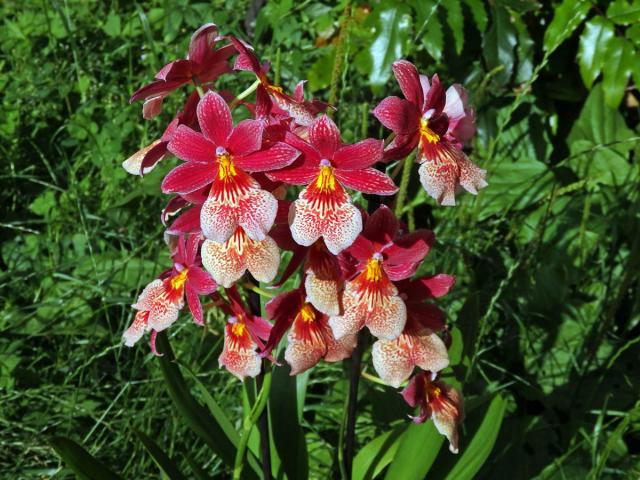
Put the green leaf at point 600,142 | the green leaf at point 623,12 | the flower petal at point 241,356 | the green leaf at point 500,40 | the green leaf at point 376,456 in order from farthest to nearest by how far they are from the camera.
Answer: the green leaf at point 600,142 < the green leaf at point 500,40 < the green leaf at point 623,12 < the green leaf at point 376,456 < the flower petal at point 241,356

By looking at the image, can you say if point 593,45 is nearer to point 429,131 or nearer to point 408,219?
point 408,219

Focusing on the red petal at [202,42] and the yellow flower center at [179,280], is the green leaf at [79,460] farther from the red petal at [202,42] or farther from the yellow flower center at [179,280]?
the red petal at [202,42]

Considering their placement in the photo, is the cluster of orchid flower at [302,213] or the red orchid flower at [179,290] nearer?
the cluster of orchid flower at [302,213]

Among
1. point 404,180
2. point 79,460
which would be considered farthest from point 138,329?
point 404,180

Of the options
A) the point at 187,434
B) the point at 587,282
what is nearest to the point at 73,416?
the point at 187,434

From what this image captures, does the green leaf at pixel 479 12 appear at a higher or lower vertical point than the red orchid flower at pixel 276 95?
lower

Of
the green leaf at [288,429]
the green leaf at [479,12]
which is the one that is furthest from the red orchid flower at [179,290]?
the green leaf at [479,12]

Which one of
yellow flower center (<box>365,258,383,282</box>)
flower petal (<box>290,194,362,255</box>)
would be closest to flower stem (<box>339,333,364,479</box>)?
yellow flower center (<box>365,258,383,282</box>)
